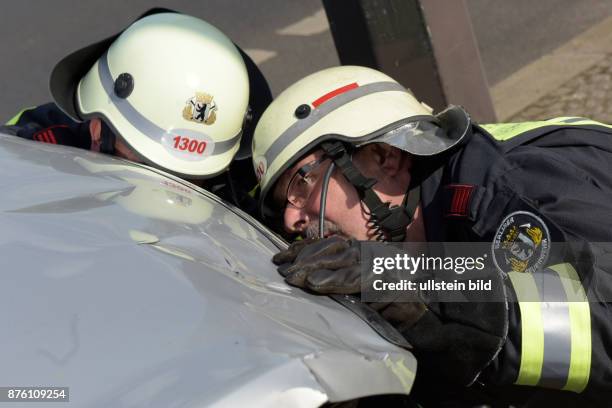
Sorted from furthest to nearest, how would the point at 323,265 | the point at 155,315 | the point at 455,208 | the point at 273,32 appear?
the point at 273,32 < the point at 455,208 < the point at 323,265 < the point at 155,315

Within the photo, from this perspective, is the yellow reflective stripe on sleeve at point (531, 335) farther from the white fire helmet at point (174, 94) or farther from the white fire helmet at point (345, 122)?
the white fire helmet at point (174, 94)

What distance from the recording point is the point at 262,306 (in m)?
1.61

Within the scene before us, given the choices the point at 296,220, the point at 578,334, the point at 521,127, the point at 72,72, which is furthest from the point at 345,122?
the point at 72,72

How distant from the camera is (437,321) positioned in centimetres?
204

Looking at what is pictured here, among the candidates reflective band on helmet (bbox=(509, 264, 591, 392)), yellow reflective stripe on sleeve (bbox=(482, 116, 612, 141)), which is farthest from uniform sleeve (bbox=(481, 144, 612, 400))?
yellow reflective stripe on sleeve (bbox=(482, 116, 612, 141))

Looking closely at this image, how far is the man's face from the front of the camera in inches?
99.4

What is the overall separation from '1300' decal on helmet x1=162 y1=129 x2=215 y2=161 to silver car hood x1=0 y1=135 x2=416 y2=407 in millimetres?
826

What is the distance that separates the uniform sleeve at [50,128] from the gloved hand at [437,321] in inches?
54.8

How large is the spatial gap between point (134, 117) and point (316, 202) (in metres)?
0.73

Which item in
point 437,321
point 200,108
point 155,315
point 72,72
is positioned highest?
point 72,72

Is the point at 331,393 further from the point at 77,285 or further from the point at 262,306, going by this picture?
the point at 77,285

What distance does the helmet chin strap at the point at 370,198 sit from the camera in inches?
98.9

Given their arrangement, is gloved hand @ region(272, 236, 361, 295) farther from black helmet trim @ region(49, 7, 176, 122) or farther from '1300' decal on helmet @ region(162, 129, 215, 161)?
black helmet trim @ region(49, 7, 176, 122)

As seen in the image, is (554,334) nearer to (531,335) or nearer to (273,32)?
(531,335)
